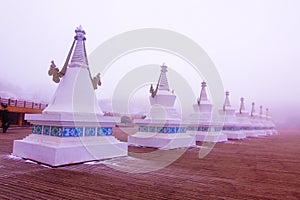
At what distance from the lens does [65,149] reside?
612 cm

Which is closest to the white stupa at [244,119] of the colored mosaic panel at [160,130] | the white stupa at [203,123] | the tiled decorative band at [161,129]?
the white stupa at [203,123]

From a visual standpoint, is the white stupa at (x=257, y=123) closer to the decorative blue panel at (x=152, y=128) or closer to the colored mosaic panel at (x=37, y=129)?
the decorative blue panel at (x=152, y=128)

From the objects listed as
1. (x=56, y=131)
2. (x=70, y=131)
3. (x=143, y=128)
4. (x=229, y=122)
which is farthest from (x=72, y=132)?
(x=229, y=122)

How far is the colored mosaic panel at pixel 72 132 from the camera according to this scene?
641 centimetres

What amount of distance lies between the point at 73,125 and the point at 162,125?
15.1ft

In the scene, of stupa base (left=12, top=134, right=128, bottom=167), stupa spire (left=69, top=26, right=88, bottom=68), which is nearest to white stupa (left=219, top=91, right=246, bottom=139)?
stupa base (left=12, top=134, right=128, bottom=167)

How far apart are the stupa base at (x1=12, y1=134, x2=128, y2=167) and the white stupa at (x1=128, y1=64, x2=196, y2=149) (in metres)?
3.04

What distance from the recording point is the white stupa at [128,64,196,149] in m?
10.4

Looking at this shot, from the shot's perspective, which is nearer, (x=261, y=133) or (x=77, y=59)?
(x=77, y=59)

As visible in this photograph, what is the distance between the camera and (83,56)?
7.69m

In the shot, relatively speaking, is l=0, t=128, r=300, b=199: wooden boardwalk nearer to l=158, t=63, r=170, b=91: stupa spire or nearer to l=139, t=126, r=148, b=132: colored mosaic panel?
l=139, t=126, r=148, b=132: colored mosaic panel

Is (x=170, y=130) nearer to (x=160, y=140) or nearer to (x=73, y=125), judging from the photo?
(x=160, y=140)

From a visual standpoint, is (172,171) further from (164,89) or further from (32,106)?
(32,106)

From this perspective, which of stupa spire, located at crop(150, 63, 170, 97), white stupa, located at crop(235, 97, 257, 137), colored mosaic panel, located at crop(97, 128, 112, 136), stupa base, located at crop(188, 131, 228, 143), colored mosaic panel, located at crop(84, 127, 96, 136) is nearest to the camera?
colored mosaic panel, located at crop(84, 127, 96, 136)
